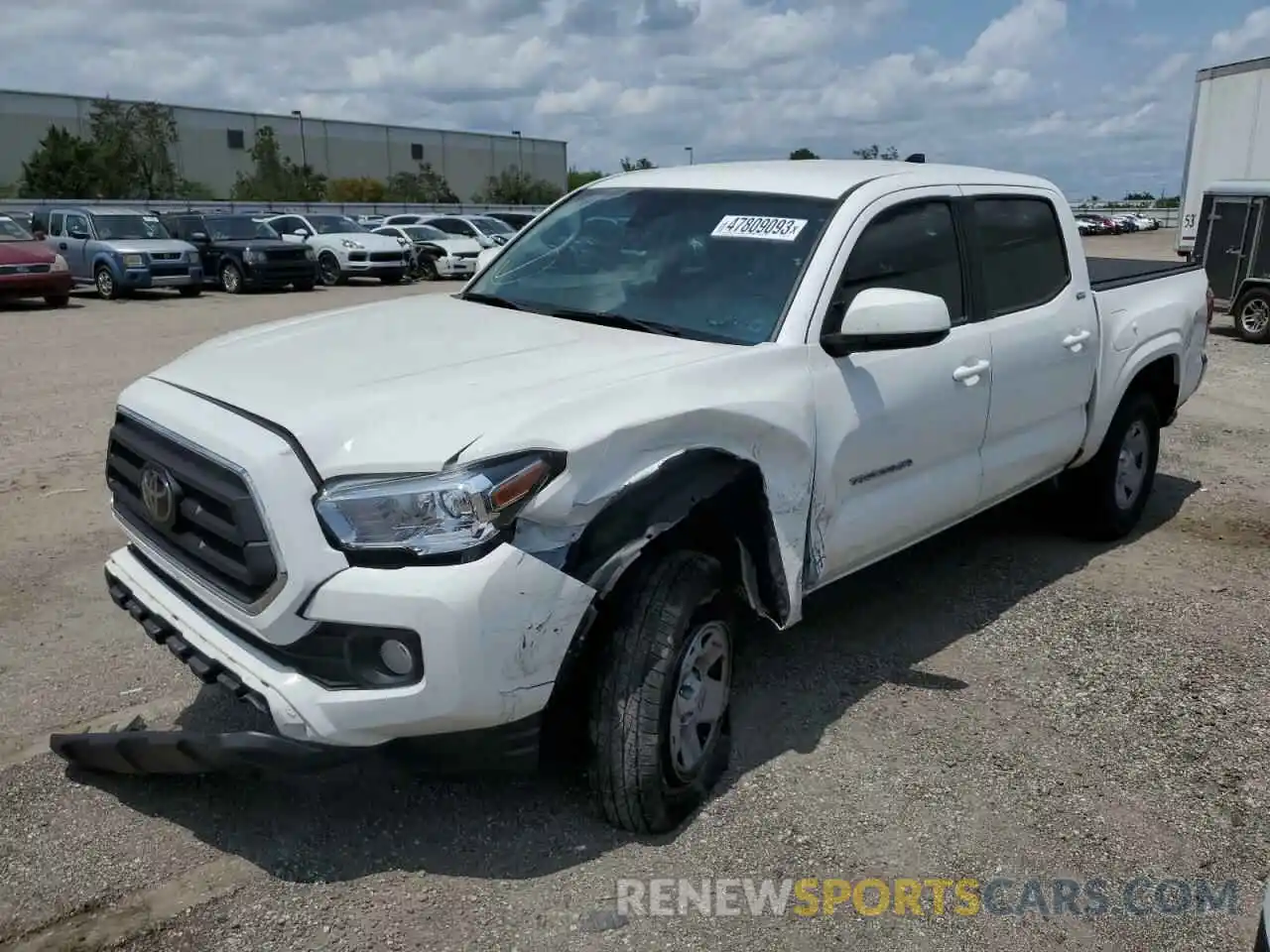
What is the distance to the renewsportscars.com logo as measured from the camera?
3029 millimetres

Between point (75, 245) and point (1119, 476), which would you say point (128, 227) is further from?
point (1119, 476)

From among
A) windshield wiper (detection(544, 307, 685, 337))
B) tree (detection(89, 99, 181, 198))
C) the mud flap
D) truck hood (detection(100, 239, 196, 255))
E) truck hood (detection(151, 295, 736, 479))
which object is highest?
tree (detection(89, 99, 181, 198))

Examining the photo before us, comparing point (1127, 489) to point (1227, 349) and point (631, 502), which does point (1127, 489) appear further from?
point (1227, 349)

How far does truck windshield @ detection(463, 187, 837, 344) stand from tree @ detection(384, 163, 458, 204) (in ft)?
233

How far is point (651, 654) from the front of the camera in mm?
3086

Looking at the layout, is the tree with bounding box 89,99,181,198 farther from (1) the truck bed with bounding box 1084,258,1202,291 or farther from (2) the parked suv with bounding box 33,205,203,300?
(1) the truck bed with bounding box 1084,258,1202,291

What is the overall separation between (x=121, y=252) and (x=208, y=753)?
766 inches

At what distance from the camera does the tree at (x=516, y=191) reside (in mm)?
78500

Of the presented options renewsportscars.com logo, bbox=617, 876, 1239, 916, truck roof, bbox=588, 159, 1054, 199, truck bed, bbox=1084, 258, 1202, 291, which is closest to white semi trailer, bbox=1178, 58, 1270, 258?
truck bed, bbox=1084, 258, 1202, 291

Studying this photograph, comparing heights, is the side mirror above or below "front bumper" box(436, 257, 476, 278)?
above

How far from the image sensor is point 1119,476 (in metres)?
5.98

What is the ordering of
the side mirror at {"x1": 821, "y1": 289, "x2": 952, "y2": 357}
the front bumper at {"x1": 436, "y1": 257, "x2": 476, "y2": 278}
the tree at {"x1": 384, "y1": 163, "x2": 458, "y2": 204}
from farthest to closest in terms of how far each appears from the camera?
the tree at {"x1": 384, "y1": 163, "x2": 458, "y2": 204}, the front bumper at {"x1": 436, "y1": 257, "x2": 476, "y2": 278}, the side mirror at {"x1": 821, "y1": 289, "x2": 952, "y2": 357}

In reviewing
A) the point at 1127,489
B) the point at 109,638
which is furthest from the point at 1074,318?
the point at 109,638

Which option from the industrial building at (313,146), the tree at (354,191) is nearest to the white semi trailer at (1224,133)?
the tree at (354,191)
